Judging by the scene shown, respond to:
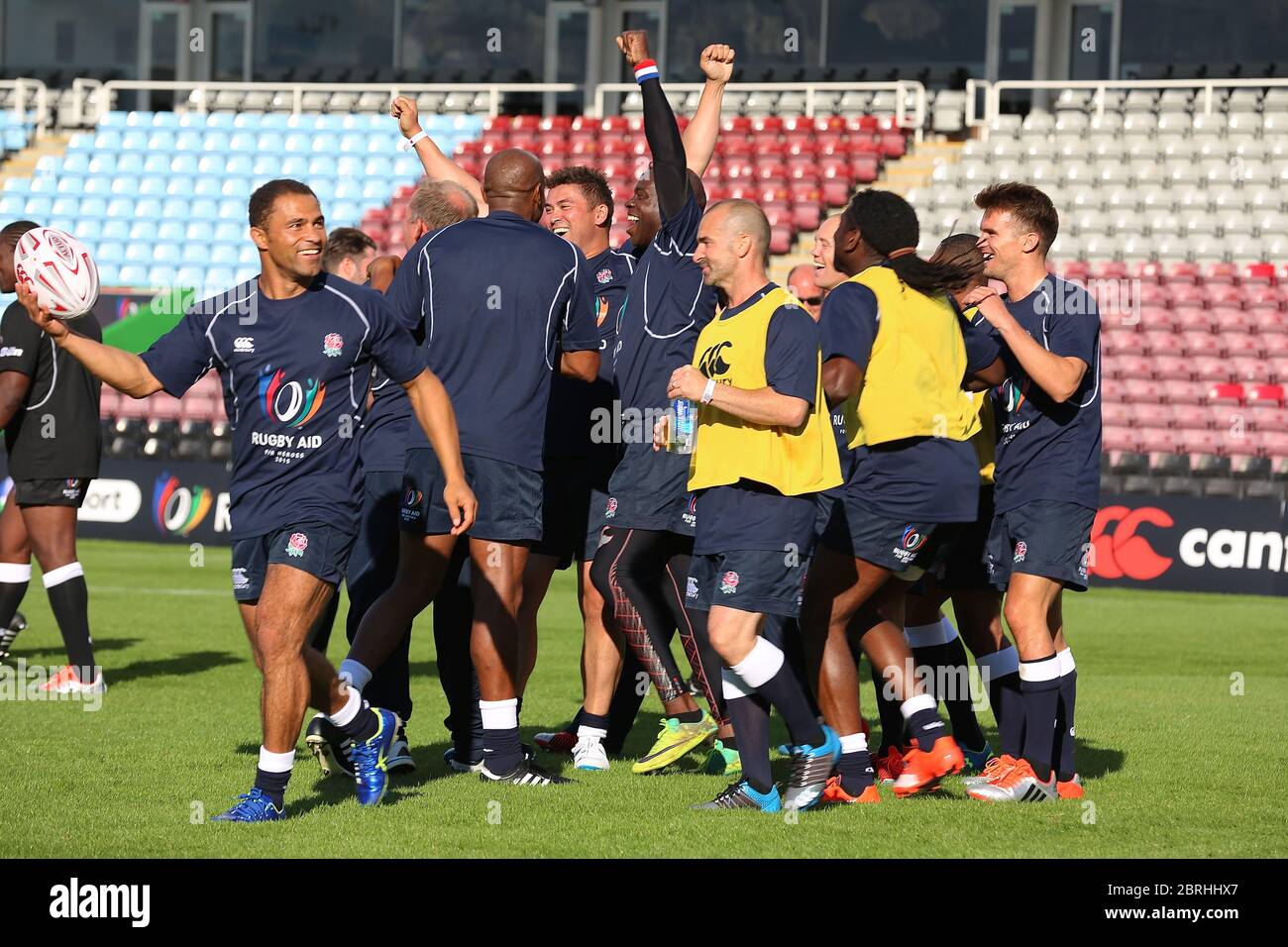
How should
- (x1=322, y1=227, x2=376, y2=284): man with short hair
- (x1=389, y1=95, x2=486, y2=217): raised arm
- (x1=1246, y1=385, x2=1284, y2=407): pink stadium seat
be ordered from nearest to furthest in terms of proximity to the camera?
(x1=389, y1=95, x2=486, y2=217): raised arm < (x1=322, y1=227, x2=376, y2=284): man with short hair < (x1=1246, y1=385, x2=1284, y2=407): pink stadium seat

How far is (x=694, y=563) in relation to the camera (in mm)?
6148

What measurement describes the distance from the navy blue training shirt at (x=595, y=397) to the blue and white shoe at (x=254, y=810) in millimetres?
2137

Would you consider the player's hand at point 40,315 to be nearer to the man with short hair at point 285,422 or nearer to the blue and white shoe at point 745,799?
the man with short hair at point 285,422

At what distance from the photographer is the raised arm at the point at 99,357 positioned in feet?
17.6

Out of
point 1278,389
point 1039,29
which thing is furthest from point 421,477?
point 1039,29

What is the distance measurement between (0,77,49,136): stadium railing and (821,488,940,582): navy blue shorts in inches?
1017

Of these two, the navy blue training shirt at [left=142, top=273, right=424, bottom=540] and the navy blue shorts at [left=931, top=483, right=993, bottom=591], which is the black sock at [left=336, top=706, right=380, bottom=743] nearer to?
the navy blue training shirt at [left=142, top=273, right=424, bottom=540]

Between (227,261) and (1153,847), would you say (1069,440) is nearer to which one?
(1153,847)

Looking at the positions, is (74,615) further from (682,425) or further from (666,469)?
(682,425)

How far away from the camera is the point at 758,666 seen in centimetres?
584

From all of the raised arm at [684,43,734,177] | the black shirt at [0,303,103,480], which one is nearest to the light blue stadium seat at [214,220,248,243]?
the black shirt at [0,303,103,480]

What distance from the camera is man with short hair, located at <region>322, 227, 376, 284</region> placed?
26.1 feet

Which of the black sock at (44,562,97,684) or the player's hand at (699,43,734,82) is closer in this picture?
the player's hand at (699,43,734,82)

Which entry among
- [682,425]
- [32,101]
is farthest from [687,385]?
[32,101]
